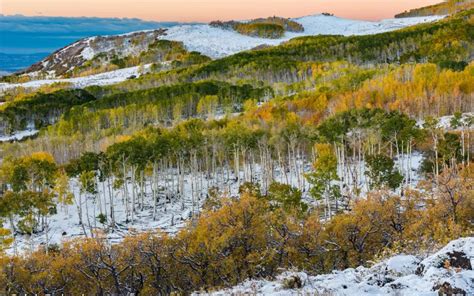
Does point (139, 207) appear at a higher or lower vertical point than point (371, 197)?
lower

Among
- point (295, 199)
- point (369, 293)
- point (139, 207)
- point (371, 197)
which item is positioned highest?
point (369, 293)

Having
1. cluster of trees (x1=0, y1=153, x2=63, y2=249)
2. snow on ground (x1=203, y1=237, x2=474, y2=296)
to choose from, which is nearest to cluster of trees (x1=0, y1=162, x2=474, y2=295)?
snow on ground (x1=203, y1=237, x2=474, y2=296)

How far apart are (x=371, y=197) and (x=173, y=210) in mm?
43796

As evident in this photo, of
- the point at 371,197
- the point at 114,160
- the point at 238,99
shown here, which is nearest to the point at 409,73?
the point at 238,99

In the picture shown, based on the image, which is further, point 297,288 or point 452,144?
point 452,144

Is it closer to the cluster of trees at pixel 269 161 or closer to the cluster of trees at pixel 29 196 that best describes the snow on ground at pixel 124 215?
the cluster of trees at pixel 269 161

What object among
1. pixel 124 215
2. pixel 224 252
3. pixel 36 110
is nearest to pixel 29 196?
pixel 124 215

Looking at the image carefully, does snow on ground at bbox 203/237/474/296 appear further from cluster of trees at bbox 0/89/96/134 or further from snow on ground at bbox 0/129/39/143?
cluster of trees at bbox 0/89/96/134

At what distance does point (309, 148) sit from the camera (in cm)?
10256

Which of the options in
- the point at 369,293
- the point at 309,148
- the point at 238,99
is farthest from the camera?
the point at 238,99

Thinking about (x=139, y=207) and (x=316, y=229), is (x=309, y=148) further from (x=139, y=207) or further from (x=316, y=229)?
(x=316, y=229)

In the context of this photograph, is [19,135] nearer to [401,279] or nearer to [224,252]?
[224,252]

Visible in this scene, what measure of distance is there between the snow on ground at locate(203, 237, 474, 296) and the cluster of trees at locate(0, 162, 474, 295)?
12115 mm

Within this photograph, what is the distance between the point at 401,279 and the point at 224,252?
62.0 ft
